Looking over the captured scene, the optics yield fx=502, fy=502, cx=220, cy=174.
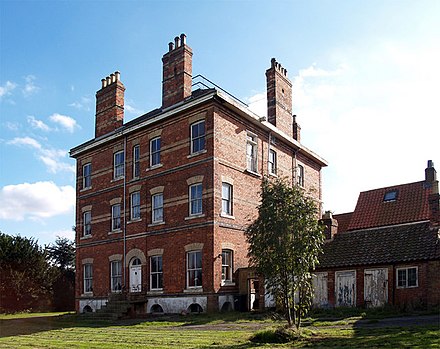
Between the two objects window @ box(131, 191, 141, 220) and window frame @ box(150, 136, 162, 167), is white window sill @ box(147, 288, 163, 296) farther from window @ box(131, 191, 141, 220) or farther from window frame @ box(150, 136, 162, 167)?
window frame @ box(150, 136, 162, 167)

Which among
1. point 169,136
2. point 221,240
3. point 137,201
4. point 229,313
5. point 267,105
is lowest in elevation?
point 229,313

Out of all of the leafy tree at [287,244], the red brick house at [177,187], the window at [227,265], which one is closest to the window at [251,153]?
the red brick house at [177,187]

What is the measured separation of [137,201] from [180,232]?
4718 mm

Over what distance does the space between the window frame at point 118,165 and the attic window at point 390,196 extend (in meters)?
17.3

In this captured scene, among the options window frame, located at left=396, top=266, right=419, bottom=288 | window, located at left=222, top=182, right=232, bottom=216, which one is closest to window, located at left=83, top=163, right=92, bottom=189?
window, located at left=222, top=182, right=232, bottom=216

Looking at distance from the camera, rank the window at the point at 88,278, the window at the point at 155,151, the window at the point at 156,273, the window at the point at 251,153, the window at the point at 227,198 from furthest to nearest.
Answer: the window at the point at 88,278
the window at the point at 155,151
the window at the point at 251,153
the window at the point at 156,273
the window at the point at 227,198

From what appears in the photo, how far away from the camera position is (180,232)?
2711 centimetres

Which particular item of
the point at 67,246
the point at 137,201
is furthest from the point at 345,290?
the point at 67,246

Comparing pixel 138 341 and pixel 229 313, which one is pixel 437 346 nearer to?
pixel 138 341

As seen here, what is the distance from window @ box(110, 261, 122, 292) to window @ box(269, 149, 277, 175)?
10.9m

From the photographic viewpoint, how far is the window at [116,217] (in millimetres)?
31703

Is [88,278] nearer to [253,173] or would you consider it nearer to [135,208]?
[135,208]

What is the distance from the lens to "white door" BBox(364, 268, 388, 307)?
72.2 ft

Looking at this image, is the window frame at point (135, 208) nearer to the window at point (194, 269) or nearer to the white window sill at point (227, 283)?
the window at point (194, 269)
